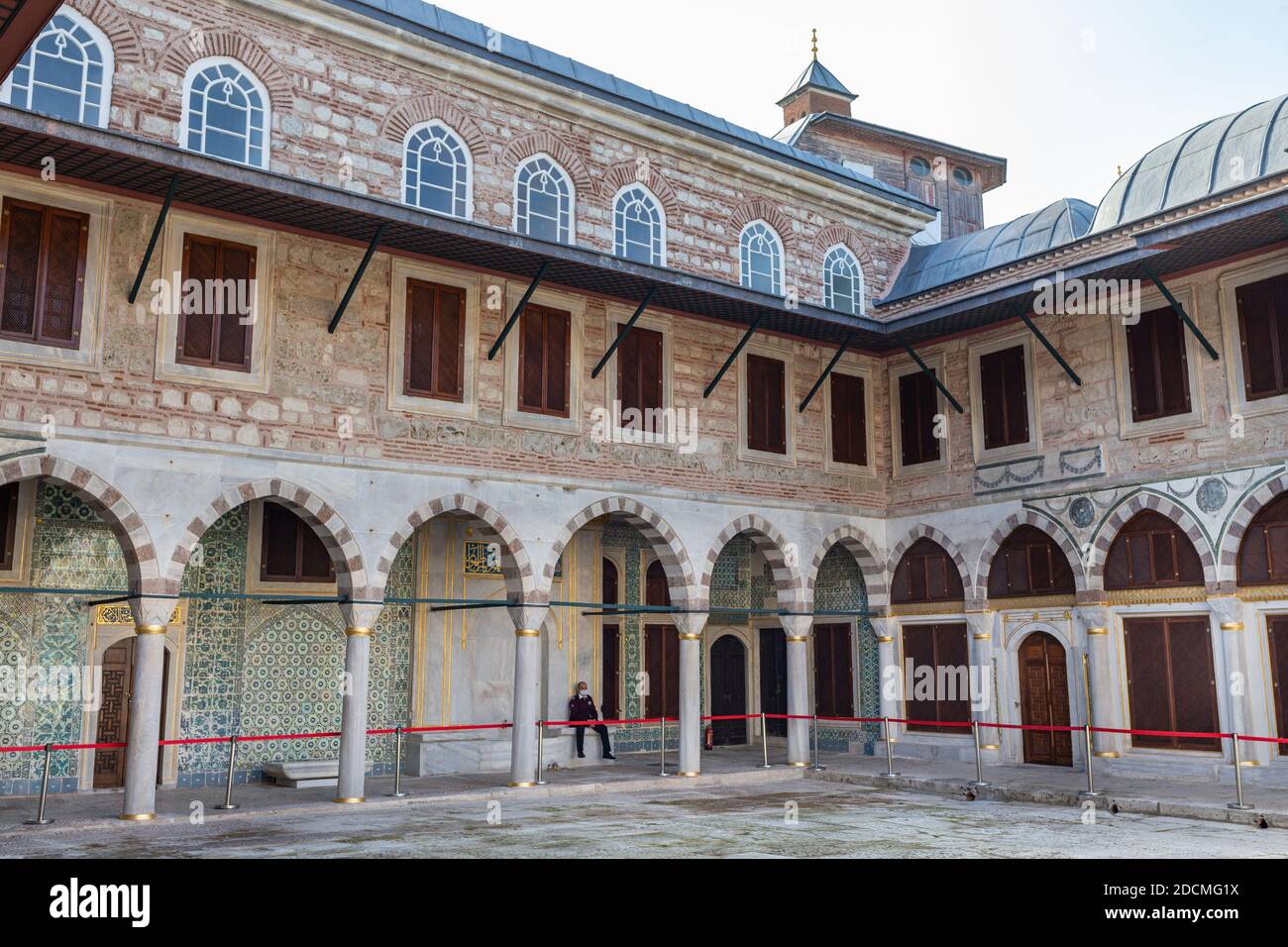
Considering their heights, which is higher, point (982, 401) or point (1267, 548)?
point (982, 401)

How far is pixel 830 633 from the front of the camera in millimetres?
18094

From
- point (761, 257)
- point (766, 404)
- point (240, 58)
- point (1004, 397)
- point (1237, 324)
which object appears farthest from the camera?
point (761, 257)

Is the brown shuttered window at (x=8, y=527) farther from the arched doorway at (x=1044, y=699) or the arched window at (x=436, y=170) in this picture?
the arched doorway at (x=1044, y=699)

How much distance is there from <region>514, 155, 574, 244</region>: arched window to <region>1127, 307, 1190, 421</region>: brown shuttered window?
6.96 m

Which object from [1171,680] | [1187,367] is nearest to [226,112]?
[1187,367]

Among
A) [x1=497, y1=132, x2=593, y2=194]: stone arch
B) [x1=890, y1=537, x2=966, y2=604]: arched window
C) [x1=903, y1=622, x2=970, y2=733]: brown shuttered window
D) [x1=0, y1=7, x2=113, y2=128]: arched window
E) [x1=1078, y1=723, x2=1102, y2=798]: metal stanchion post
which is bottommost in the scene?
[x1=1078, y1=723, x2=1102, y2=798]: metal stanchion post

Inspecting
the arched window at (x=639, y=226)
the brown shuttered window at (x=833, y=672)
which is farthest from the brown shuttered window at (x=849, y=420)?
the arched window at (x=639, y=226)

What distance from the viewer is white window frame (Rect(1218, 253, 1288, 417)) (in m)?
12.5

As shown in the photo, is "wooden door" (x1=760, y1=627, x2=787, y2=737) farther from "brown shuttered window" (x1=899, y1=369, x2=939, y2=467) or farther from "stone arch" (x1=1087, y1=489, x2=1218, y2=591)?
"stone arch" (x1=1087, y1=489, x2=1218, y2=591)

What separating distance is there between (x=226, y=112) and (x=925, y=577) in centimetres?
1071

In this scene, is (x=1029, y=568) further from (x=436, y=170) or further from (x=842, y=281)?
(x=436, y=170)

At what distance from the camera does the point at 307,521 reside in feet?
38.7

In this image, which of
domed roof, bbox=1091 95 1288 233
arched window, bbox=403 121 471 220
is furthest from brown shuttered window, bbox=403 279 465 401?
domed roof, bbox=1091 95 1288 233
